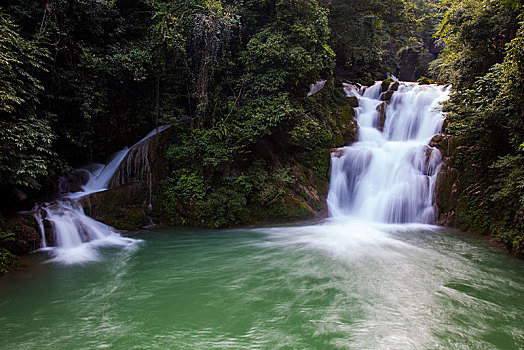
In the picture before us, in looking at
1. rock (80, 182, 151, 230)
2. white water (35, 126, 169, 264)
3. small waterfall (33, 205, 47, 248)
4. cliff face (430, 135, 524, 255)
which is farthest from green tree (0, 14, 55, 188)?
cliff face (430, 135, 524, 255)

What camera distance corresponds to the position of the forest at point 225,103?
24.7ft

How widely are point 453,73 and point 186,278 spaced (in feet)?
36.8

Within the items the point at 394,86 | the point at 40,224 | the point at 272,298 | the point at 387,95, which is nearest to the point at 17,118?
the point at 40,224

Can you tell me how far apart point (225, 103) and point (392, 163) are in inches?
243

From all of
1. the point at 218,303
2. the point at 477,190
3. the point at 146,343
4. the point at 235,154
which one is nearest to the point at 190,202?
the point at 235,154

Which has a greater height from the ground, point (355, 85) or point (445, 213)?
point (355, 85)

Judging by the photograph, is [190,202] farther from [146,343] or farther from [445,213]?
[445,213]

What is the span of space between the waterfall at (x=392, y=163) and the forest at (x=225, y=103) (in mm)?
649

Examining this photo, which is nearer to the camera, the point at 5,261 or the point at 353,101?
the point at 5,261

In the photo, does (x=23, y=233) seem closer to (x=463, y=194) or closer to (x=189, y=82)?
(x=189, y=82)

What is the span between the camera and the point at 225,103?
9.98 meters

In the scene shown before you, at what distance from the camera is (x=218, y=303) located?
13.8 ft

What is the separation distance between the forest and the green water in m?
2.17

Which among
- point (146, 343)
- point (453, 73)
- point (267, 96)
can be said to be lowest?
point (146, 343)
